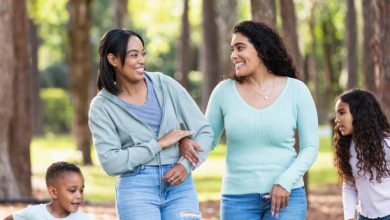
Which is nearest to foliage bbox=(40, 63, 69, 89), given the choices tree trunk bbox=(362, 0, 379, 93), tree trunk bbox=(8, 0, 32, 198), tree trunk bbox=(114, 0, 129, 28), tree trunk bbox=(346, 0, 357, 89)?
tree trunk bbox=(114, 0, 129, 28)

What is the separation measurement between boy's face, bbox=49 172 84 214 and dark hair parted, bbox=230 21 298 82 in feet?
3.71

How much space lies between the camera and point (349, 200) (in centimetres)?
681

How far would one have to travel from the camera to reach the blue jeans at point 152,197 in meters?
5.82

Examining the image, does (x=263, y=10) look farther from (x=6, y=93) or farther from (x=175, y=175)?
(x=175, y=175)

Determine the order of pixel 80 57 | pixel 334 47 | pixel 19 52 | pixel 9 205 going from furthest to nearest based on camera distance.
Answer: pixel 334 47
pixel 80 57
pixel 19 52
pixel 9 205

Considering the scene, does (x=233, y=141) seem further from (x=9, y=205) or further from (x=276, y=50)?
(x=9, y=205)

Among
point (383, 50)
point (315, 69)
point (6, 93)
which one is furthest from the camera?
point (315, 69)

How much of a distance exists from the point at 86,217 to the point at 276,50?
145 cm

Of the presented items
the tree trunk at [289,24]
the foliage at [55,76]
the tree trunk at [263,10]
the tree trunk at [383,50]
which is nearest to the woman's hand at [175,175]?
the tree trunk at [263,10]

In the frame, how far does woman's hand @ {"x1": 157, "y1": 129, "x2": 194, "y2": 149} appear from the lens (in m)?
5.98

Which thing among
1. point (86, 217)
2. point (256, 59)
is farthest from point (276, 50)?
point (86, 217)

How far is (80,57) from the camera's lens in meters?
26.3

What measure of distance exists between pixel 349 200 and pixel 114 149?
5.57ft

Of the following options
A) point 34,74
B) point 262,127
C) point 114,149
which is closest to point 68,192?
point 114,149
